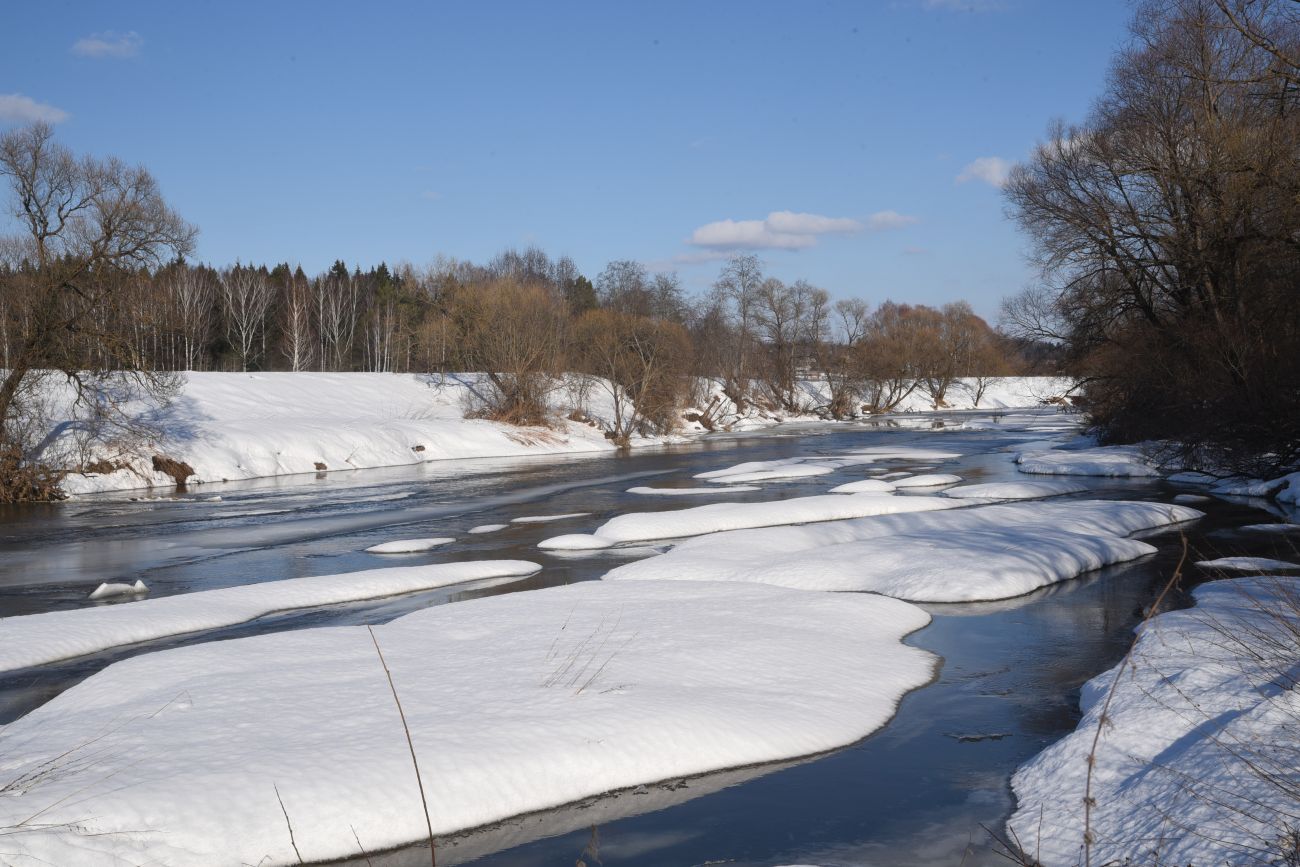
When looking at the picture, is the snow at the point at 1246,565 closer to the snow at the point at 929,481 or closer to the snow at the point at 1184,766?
the snow at the point at 1184,766

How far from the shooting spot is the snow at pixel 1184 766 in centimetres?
563

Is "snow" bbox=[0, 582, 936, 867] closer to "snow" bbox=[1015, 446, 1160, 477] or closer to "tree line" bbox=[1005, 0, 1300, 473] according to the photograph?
"tree line" bbox=[1005, 0, 1300, 473]

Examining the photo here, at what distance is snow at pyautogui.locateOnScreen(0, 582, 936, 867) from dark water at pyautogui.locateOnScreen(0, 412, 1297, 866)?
15.3 inches

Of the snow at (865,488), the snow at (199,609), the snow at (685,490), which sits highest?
the snow at (865,488)

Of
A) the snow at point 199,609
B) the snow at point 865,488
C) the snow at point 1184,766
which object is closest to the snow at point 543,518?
the snow at point 199,609

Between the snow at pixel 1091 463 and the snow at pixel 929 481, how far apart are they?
3.60m

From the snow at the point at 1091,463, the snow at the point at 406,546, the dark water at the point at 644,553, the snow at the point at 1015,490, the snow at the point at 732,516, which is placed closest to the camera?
the dark water at the point at 644,553

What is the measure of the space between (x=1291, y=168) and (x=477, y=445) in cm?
3571

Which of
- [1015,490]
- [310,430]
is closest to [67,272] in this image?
[310,430]

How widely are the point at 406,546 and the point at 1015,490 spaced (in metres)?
16.2

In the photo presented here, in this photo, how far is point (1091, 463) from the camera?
32094 mm

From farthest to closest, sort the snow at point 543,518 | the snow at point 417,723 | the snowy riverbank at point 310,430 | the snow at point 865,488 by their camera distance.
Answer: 1. the snowy riverbank at point 310,430
2. the snow at point 865,488
3. the snow at point 543,518
4. the snow at point 417,723

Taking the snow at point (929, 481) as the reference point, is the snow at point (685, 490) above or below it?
below

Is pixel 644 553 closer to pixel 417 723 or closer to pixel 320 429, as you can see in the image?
pixel 417 723
